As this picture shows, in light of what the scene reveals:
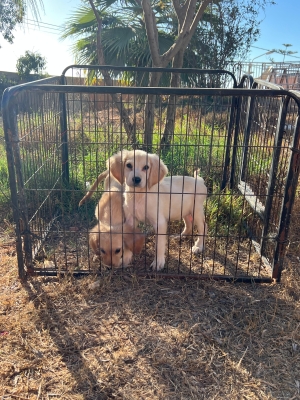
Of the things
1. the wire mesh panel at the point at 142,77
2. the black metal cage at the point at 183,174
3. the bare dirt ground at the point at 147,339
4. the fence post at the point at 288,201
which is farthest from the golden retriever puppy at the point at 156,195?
the wire mesh panel at the point at 142,77

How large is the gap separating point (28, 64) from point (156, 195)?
47.0ft

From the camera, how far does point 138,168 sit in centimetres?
295

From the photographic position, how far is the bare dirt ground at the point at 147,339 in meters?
2.12

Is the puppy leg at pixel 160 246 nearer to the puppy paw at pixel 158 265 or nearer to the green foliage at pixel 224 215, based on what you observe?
the puppy paw at pixel 158 265

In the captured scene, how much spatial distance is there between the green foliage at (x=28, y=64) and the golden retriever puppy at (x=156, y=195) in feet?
45.1

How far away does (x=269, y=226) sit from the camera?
3377 mm

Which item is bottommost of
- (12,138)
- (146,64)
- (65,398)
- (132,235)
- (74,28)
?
(65,398)

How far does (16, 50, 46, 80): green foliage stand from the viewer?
15352 millimetres

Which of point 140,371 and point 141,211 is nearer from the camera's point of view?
point 140,371

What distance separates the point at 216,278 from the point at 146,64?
6291mm

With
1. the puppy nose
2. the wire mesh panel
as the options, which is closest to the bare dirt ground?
the puppy nose

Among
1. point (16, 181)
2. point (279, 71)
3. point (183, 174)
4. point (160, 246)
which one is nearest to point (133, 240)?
point (160, 246)

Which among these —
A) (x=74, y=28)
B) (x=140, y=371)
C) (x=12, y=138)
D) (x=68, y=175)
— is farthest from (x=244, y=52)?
(x=140, y=371)

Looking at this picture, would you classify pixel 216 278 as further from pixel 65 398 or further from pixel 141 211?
pixel 65 398
